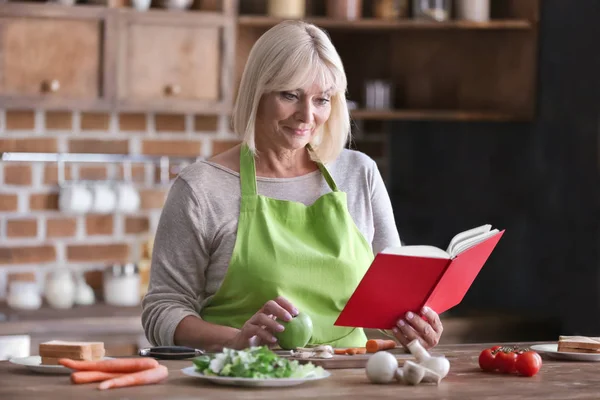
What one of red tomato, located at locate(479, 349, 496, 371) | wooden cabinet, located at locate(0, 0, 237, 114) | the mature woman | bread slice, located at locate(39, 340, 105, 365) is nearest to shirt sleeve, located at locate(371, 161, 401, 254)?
the mature woman

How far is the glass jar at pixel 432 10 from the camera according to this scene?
4.34 meters

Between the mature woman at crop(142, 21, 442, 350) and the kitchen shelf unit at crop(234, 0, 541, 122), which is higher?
the kitchen shelf unit at crop(234, 0, 541, 122)

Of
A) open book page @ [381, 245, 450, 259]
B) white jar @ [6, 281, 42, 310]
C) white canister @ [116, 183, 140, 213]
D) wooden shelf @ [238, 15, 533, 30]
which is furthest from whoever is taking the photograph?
white canister @ [116, 183, 140, 213]

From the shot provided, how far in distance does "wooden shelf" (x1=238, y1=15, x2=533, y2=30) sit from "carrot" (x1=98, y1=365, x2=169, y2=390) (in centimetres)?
241

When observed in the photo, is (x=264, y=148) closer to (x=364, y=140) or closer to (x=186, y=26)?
(x=186, y=26)

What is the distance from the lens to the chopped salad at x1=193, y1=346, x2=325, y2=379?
2.01 m

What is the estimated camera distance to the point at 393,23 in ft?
14.2

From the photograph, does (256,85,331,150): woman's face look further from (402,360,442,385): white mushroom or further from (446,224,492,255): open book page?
(402,360,442,385): white mushroom

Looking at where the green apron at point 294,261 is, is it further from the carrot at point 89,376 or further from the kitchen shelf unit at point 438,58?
the kitchen shelf unit at point 438,58

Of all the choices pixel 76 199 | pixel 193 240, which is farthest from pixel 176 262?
pixel 76 199

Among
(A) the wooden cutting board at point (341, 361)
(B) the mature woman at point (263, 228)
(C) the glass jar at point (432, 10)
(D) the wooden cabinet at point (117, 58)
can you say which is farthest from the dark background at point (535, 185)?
(A) the wooden cutting board at point (341, 361)

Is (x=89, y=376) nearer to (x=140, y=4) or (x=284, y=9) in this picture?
(x=140, y=4)

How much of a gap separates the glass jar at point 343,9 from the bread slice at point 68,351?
8.02 feet

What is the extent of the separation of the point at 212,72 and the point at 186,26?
0.67ft
